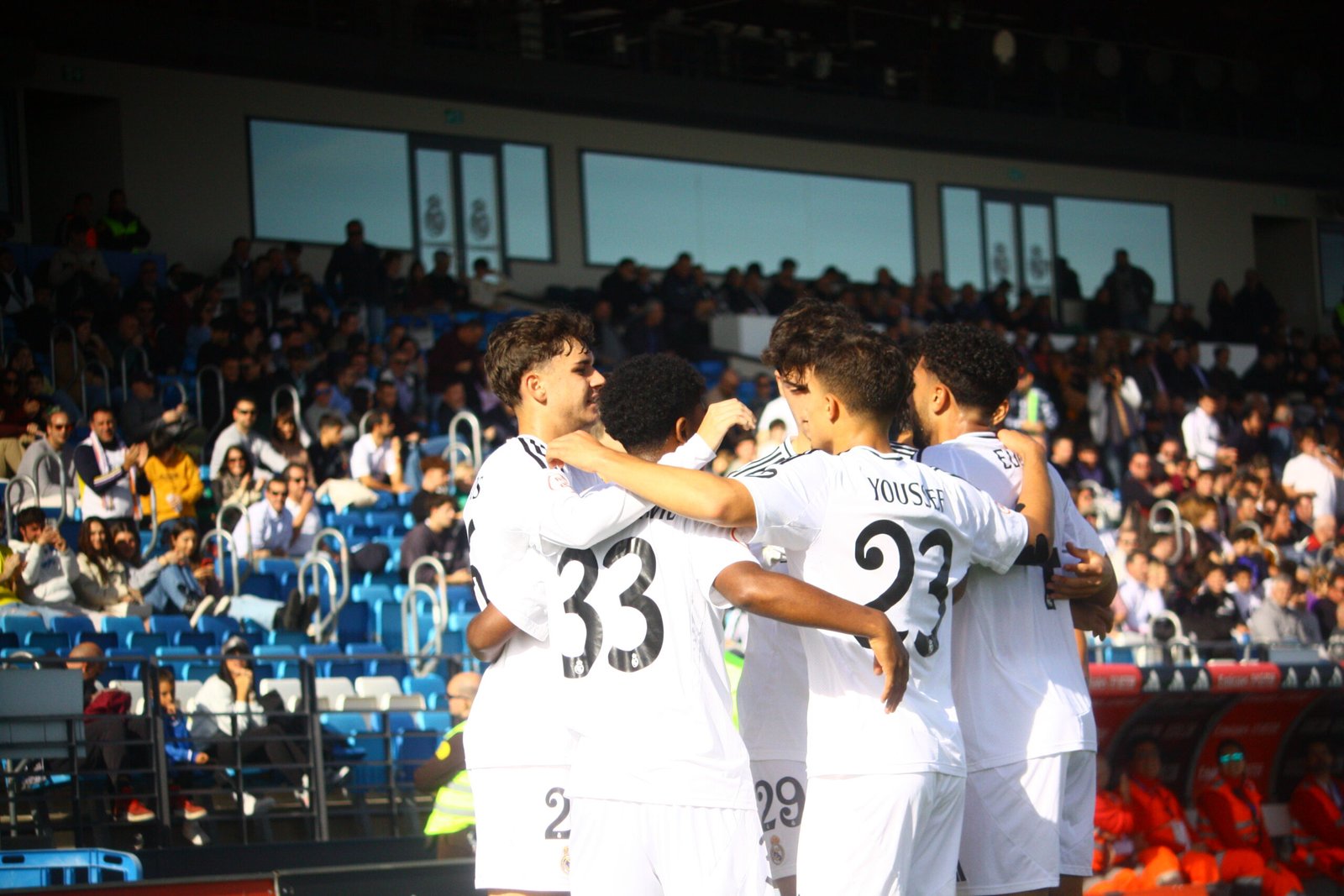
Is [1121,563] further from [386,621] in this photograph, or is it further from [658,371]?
[658,371]

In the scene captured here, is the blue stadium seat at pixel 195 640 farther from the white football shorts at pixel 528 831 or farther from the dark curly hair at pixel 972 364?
the dark curly hair at pixel 972 364

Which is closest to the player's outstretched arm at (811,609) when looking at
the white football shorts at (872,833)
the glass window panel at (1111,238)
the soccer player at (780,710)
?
the white football shorts at (872,833)

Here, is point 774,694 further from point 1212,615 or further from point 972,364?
point 1212,615

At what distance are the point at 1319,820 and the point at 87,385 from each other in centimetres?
1011

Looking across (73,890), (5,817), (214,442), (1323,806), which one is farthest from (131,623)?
(1323,806)

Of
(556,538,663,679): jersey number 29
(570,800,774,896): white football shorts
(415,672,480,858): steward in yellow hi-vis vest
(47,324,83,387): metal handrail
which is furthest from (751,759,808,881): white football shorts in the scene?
(47,324,83,387): metal handrail

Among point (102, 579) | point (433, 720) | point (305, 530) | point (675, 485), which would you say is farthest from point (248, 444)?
point (675, 485)

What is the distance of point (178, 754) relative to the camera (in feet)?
30.6

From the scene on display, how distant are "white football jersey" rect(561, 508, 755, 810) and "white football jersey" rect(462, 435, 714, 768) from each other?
25 cm

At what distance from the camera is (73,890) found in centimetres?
568

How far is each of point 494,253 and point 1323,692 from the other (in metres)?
12.7

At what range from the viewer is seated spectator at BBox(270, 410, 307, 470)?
13406 millimetres

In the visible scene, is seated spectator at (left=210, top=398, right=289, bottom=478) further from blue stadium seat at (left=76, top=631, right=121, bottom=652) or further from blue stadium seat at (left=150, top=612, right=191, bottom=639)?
blue stadium seat at (left=76, top=631, right=121, bottom=652)

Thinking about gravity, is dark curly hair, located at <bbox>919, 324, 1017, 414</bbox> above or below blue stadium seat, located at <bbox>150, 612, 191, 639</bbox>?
above
